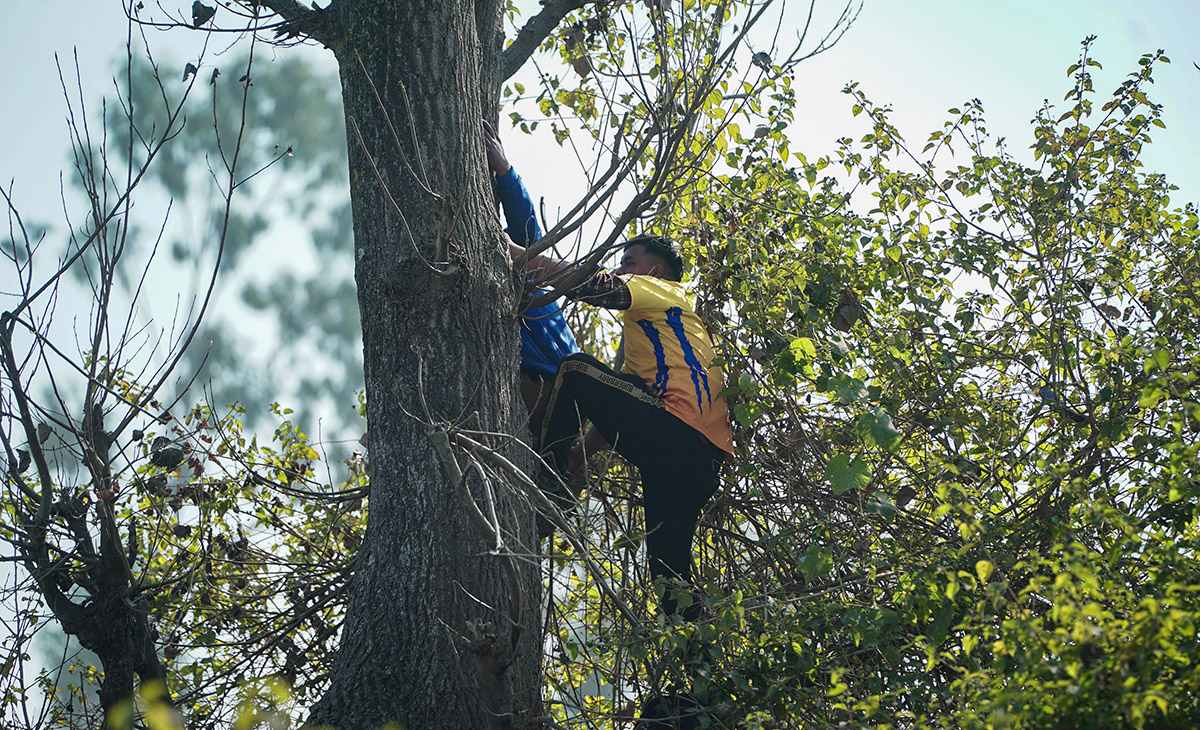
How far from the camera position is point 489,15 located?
15.1ft

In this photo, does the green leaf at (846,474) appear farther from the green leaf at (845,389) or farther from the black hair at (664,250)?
the black hair at (664,250)

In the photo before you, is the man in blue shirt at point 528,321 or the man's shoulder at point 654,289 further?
the man's shoulder at point 654,289

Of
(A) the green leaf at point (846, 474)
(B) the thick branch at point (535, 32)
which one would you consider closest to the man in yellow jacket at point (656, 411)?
(A) the green leaf at point (846, 474)

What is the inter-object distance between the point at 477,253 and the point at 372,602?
125 cm

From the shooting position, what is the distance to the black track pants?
3943mm

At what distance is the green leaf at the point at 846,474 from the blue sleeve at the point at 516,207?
1598 mm

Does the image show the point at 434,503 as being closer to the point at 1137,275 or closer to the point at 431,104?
the point at 431,104

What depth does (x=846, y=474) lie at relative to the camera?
3.19m

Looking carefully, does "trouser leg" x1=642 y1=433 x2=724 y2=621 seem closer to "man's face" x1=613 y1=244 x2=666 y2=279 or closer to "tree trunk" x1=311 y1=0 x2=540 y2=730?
"tree trunk" x1=311 y1=0 x2=540 y2=730

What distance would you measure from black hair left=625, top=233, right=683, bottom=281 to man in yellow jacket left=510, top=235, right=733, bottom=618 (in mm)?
451

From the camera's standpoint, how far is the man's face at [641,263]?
181 inches

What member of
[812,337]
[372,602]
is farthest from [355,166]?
[812,337]

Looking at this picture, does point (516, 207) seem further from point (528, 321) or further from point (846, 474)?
point (846, 474)

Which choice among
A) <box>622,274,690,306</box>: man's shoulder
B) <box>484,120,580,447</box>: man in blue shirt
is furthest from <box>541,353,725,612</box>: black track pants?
<box>622,274,690,306</box>: man's shoulder
